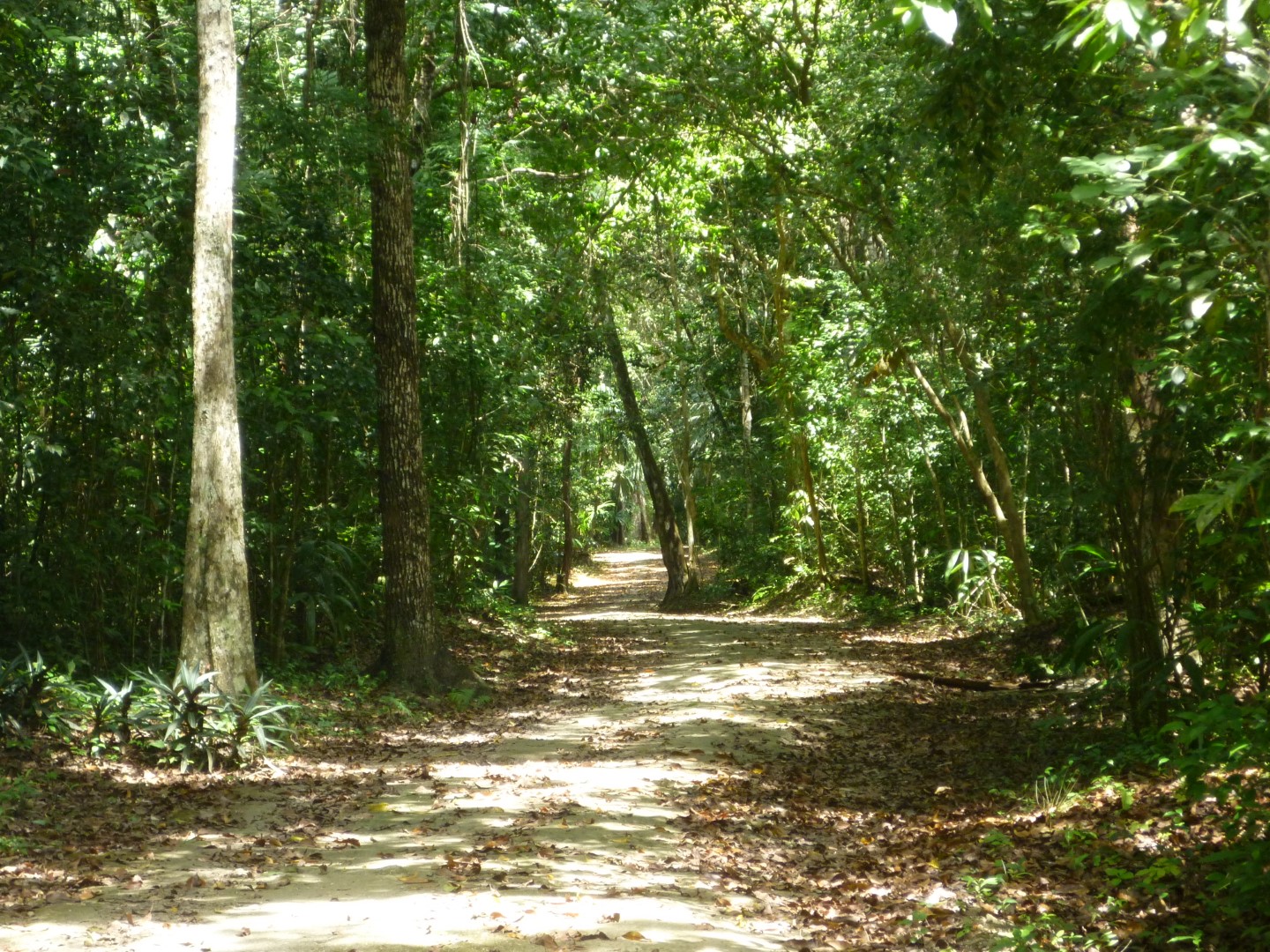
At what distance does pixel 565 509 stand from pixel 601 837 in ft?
87.9

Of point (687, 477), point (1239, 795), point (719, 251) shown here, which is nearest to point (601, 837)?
point (1239, 795)

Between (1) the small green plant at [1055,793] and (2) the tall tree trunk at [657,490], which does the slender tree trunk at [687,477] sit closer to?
(2) the tall tree trunk at [657,490]

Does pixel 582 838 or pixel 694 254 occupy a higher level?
pixel 694 254

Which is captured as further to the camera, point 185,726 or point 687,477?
point 687,477

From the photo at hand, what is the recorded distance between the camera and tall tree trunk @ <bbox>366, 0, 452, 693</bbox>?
483 inches

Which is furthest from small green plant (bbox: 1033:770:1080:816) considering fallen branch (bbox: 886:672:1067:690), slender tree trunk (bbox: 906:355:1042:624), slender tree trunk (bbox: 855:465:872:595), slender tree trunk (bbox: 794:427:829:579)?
slender tree trunk (bbox: 794:427:829:579)

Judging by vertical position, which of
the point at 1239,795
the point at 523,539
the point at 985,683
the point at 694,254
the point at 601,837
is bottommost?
the point at 985,683

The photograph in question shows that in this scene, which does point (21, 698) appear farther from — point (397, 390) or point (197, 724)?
point (397, 390)

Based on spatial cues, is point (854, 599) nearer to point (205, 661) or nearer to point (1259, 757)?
point (205, 661)

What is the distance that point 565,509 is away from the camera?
3372 centimetres

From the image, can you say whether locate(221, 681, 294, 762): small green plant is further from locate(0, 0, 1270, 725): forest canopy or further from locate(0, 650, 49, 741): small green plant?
locate(0, 0, 1270, 725): forest canopy

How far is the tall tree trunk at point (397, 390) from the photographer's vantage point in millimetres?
12258

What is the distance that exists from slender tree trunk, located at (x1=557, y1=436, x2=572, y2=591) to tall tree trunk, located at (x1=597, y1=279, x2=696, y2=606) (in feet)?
7.27

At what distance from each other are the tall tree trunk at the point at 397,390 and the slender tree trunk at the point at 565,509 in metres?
16.2
